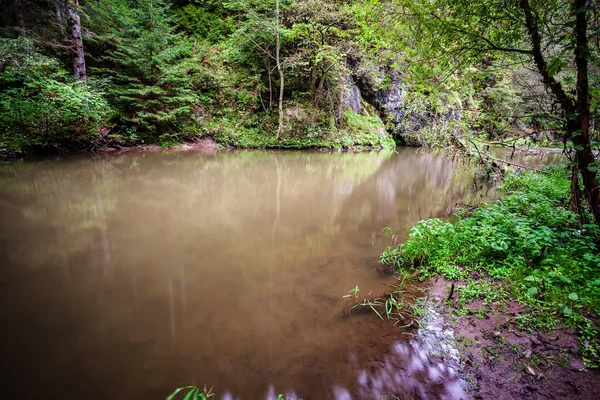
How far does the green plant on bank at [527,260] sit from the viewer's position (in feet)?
7.68

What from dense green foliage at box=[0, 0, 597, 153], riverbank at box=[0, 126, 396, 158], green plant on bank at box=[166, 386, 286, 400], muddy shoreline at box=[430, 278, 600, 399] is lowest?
green plant on bank at box=[166, 386, 286, 400]

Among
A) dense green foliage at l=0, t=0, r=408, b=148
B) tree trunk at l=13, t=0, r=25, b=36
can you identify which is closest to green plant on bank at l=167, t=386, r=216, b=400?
dense green foliage at l=0, t=0, r=408, b=148

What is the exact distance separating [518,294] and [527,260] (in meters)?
0.67

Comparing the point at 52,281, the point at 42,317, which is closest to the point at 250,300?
the point at 42,317

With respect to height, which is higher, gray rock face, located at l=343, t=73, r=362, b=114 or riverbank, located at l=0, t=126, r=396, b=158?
gray rock face, located at l=343, t=73, r=362, b=114

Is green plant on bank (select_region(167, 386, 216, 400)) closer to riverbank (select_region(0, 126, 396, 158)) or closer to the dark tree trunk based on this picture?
the dark tree trunk

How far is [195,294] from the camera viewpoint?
288cm

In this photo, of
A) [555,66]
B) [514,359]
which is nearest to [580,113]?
[555,66]

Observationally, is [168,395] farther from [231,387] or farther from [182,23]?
[182,23]

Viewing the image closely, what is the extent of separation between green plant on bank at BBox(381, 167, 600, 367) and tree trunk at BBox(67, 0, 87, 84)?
507 inches

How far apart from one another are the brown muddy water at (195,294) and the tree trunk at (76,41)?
5.86m

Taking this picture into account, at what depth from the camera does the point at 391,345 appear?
2.33 m

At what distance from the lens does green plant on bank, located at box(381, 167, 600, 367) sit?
7.68 ft

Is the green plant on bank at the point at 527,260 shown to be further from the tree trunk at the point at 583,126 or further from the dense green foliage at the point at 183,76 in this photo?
the dense green foliage at the point at 183,76
